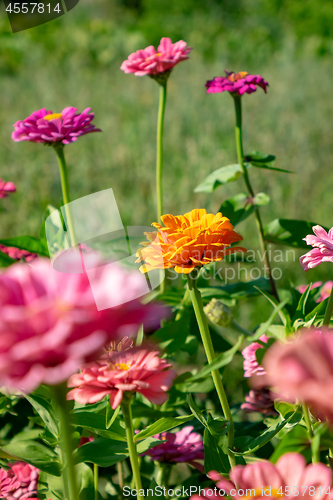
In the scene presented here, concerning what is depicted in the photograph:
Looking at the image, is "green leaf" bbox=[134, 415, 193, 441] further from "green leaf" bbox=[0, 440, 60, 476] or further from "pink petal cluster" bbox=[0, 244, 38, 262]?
"pink petal cluster" bbox=[0, 244, 38, 262]

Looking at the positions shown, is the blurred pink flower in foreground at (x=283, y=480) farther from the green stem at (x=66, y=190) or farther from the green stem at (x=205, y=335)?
the green stem at (x=66, y=190)

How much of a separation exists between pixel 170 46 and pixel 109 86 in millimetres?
2646

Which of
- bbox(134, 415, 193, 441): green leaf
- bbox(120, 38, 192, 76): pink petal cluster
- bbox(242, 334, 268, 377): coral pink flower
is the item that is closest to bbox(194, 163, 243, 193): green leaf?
bbox(120, 38, 192, 76): pink petal cluster

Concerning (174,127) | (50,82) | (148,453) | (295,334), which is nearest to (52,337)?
(295,334)

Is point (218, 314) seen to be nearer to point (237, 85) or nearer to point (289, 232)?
point (289, 232)

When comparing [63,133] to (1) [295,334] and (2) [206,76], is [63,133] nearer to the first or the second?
(1) [295,334]

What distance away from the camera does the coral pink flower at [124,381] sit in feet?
0.91

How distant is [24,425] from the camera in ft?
1.95

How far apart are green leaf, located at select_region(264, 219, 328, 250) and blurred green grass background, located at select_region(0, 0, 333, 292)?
1.50 ft

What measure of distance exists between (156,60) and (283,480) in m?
0.60

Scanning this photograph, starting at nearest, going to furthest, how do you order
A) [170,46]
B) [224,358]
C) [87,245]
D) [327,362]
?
[327,362] → [224,358] → [87,245] → [170,46]

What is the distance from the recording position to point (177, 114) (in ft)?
8.68

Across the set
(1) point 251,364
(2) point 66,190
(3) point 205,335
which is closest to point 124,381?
(3) point 205,335

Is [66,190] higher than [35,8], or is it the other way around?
[35,8]
